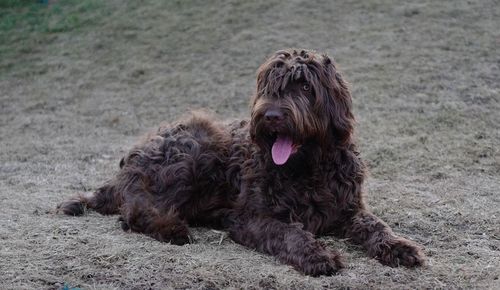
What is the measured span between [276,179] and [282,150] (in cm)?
42

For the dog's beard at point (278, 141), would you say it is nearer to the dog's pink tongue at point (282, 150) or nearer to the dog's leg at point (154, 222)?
the dog's pink tongue at point (282, 150)

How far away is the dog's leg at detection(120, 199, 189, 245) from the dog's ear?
1.51 metres

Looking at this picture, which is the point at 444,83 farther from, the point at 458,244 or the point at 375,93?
the point at 458,244

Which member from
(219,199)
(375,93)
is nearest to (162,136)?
(219,199)

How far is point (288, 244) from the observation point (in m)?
5.21

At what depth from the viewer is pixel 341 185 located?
580cm

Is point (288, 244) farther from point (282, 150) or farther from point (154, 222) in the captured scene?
point (154, 222)

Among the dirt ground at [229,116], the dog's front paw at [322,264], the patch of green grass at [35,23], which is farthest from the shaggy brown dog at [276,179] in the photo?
the patch of green grass at [35,23]

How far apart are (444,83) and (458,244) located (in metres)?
6.82

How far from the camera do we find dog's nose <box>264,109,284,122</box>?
5.19 meters

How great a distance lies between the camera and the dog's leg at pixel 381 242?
504cm

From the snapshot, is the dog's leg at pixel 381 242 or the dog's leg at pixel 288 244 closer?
the dog's leg at pixel 288 244

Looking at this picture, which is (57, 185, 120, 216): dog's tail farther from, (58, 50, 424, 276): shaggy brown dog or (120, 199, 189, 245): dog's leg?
(120, 199, 189, 245): dog's leg

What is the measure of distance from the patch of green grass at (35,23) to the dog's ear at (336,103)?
1200cm
